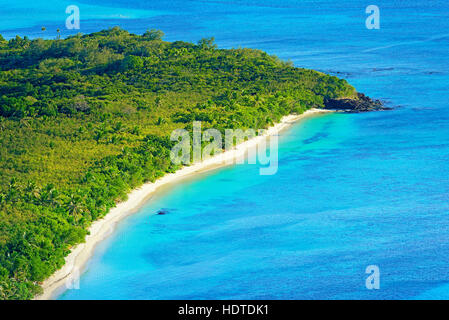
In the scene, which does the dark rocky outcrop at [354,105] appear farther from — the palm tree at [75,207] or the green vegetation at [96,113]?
the palm tree at [75,207]

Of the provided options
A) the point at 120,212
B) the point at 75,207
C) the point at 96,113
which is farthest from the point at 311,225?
the point at 96,113

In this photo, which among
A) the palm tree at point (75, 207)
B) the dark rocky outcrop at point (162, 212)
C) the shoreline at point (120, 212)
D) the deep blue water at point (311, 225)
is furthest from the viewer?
the dark rocky outcrop at point (162, 212)

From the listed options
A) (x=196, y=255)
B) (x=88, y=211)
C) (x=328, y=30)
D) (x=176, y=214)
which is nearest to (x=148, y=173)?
(x=176, y=214)

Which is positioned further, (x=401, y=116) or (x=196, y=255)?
(x=401, y=116)

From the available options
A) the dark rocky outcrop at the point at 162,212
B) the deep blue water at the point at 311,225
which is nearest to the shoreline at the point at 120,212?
the deep blue water at the point at 311,225
